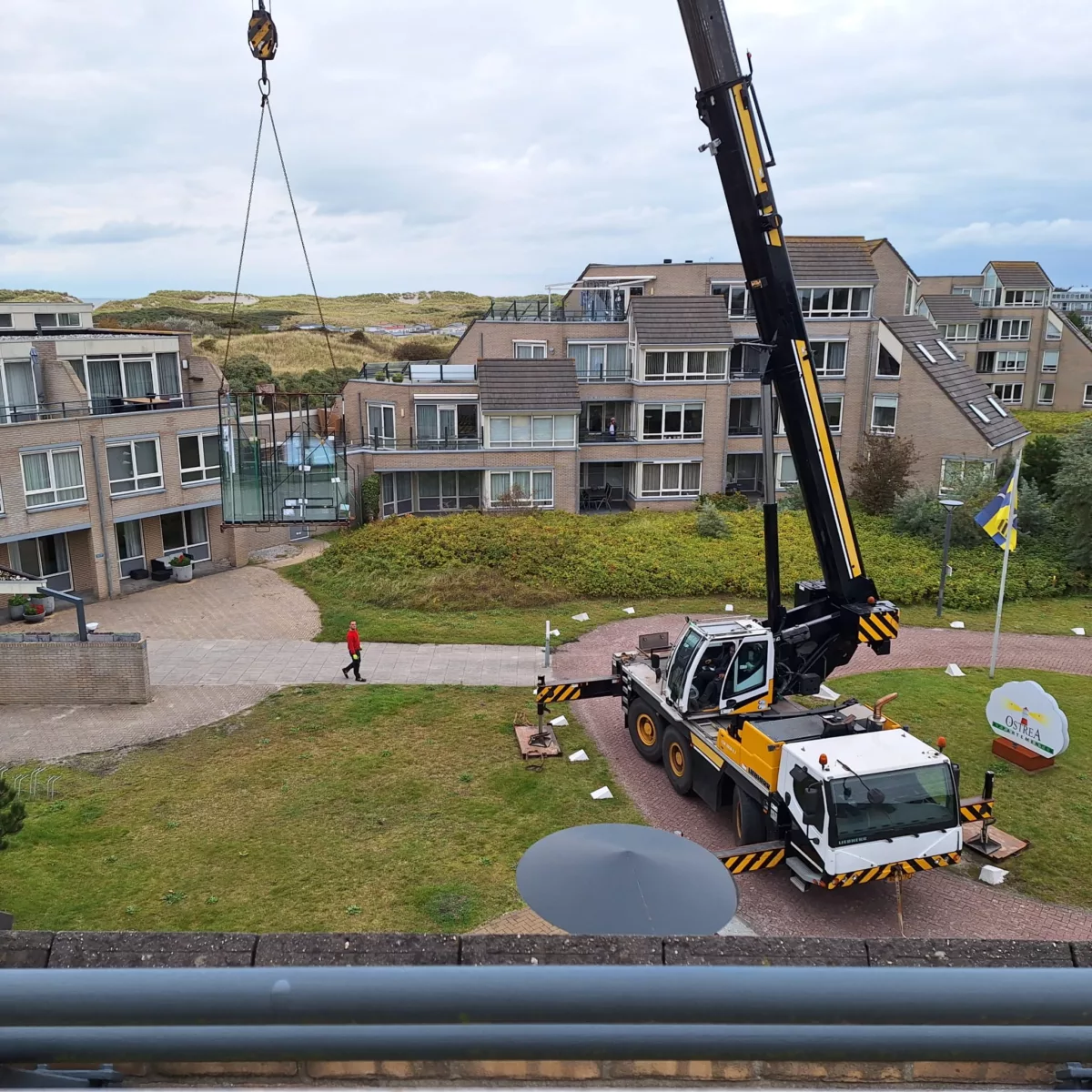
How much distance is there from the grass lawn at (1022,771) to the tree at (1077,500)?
863 cm

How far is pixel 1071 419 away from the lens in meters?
57.4

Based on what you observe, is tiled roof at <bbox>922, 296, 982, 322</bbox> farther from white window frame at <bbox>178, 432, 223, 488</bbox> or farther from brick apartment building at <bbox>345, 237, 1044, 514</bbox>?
white window frame at <bbox>178, 432, 223, 488</bbox>

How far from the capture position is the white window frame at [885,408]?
38688 mm

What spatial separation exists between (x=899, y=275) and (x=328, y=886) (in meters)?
43.4

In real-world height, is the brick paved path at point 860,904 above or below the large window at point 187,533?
below

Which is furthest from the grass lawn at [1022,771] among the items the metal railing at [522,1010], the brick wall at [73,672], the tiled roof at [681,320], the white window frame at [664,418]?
the tiled roof at [681,320]

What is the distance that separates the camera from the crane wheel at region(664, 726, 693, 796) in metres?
14.7

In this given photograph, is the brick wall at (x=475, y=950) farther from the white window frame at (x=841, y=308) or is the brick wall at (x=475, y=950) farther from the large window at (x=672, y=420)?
the white window frame at (x=841, y=308)

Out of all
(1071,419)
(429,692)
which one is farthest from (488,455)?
(1071,419)

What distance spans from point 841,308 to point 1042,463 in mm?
10075

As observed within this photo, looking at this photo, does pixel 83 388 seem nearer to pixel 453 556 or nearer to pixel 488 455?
pixel 453 556

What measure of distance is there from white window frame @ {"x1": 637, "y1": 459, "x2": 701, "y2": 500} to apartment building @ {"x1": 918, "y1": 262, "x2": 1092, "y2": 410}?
36.1 meters

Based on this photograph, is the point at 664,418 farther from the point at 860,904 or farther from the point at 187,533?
the point at 860,904

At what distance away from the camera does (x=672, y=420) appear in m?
38.2
